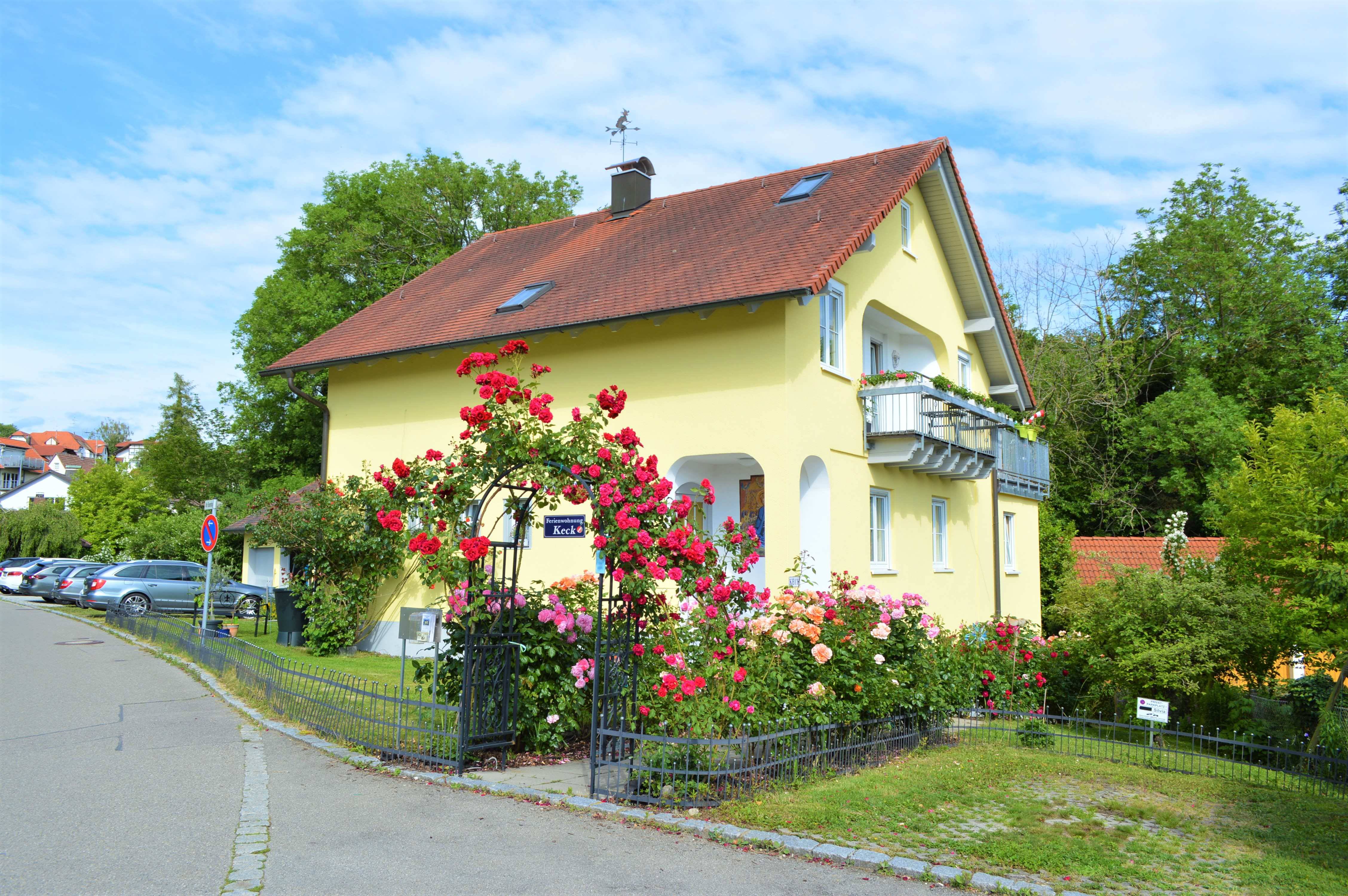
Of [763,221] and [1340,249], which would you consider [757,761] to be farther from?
[1340,249]

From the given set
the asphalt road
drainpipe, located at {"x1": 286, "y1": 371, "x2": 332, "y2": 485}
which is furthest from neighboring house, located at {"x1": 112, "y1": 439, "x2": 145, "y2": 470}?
the asphalt road

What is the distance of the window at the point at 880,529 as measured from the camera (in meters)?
16.4

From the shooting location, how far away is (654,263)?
652 inches

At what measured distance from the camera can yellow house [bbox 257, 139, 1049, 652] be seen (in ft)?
46.4

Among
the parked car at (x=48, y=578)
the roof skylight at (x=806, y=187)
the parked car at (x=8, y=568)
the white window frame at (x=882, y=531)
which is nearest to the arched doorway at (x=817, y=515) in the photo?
the white window frame at (x=882, y=531)

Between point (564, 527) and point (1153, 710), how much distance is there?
6582mm

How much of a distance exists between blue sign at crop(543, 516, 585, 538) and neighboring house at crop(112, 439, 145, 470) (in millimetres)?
50985

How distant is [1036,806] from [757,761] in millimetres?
2260

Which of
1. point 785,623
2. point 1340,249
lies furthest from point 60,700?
point 1340,249

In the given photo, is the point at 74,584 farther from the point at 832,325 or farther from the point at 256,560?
the point at 832,325

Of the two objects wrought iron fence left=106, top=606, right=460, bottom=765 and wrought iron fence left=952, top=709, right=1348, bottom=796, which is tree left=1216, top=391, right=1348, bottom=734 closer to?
wrought iron fence left=952, top=709, right=1348, bottom=796

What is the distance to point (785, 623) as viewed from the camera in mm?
8773

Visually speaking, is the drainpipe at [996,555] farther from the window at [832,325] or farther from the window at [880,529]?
the window at [832,325]

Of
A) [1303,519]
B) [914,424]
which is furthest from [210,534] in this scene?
[1303,519]
